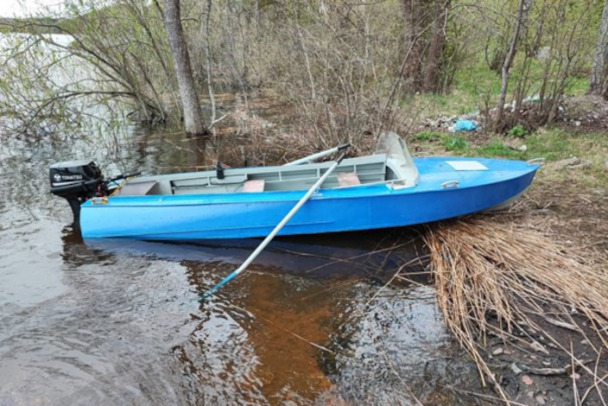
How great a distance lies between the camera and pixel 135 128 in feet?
42.8

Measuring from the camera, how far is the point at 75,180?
5527 millimetres

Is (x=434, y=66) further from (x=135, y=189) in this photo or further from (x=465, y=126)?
(x=135, y=189)

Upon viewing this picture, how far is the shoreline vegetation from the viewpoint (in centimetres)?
343

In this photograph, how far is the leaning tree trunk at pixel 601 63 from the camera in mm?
8031

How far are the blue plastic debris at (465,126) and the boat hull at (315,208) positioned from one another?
333 cm

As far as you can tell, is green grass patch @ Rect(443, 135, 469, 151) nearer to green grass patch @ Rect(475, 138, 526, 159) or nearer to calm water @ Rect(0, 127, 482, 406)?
green grass patch @ Rect(475, 138, 526, 159)

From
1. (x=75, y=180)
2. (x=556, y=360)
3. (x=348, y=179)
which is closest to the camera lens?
(x=556, y=360)

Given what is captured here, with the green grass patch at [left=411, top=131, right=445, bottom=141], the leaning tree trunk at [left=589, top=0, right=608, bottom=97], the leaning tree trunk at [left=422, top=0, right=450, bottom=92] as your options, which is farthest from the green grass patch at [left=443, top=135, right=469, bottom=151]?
the leaning tree trunk at [left=422, top=0, right=450, bottom=92]

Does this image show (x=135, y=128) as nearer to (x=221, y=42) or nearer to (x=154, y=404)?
(x=221, y=42)

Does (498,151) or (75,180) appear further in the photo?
(498,151)

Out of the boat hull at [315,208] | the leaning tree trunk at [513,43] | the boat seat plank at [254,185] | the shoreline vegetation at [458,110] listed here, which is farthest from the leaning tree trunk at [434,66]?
the boat seat plank at [254,185]

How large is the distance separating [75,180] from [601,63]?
9.60 metres

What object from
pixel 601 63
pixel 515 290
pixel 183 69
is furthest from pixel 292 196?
pixel 601 63

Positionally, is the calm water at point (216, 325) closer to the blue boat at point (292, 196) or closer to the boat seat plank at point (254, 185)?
the blue boat at point (292, 196)
